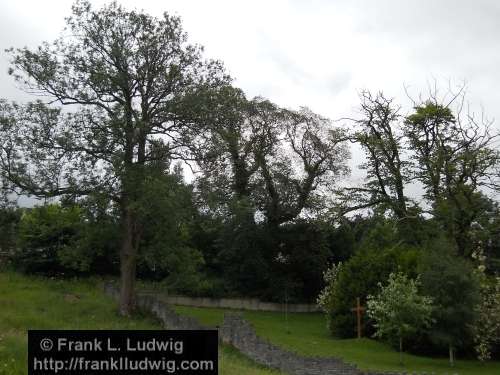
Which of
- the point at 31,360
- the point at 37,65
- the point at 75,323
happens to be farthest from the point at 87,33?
the point at 31,360

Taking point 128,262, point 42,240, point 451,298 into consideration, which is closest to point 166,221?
point 128,262

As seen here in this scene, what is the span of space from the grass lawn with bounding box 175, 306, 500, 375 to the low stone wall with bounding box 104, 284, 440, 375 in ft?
4.95

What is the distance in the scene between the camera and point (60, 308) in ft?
91.7

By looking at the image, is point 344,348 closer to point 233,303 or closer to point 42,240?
point 233,303

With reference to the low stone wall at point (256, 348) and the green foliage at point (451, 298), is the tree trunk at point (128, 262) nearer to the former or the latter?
the low stone wall at point (256, 348)

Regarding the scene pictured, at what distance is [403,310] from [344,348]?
127 inches

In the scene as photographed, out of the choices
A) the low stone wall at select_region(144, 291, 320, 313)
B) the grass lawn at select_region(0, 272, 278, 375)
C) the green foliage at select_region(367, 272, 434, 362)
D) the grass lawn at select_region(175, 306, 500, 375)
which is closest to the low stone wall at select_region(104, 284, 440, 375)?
the grass lawn at select_region(0, 272, 278, 375)

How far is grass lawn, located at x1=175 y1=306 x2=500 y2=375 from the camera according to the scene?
2264cm

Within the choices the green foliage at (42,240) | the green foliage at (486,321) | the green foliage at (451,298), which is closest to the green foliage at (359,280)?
the green foliage at (486,321)

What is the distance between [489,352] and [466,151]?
10.0 metres

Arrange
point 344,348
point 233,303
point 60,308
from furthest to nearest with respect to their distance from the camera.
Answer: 1. point 233,303
2. point 60,308
3. point 344,348

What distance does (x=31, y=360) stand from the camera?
6637 mm

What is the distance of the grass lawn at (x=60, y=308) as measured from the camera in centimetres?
2289

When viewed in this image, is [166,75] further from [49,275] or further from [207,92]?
[49,275]
